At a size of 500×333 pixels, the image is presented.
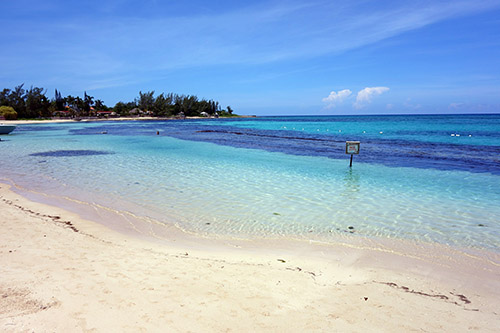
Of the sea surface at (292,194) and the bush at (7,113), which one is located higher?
the bush at (7,113)

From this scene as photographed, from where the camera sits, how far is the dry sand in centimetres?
337

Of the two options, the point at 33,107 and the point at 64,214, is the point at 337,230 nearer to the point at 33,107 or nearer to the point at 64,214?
the point at 64,214

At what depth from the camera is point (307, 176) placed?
512 inches

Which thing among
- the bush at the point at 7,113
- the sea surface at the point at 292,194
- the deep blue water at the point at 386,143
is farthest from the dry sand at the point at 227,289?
the bush at the point at 7,113

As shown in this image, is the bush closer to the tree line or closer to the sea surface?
the tree line

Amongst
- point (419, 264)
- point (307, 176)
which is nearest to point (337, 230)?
point (419, 264)

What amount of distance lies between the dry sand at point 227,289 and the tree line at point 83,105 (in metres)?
92.1

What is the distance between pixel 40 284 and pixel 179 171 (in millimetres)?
10116

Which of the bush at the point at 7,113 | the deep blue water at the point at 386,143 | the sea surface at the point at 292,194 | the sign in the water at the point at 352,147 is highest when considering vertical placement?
the bush at the point at 7,113

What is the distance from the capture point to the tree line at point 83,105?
88.8 metres

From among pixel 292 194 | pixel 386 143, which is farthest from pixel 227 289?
pixel 386 143

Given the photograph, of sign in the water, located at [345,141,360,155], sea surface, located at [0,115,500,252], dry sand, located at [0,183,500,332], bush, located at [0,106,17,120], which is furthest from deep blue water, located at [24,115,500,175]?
bush, located at [0,106,17,120]

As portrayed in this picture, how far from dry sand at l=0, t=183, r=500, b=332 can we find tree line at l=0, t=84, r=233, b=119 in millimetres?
92141

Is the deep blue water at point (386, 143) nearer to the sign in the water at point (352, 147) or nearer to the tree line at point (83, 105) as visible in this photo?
the sign in the water at point (352, 147)
